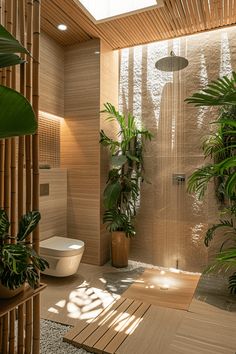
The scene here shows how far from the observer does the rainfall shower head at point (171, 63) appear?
300cm

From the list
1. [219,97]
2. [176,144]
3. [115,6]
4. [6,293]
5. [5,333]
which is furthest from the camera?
[176,144]

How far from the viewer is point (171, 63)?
310cm

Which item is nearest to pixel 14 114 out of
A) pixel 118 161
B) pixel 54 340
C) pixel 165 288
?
pixel 54 340

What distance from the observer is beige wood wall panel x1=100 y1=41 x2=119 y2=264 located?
3367 millimetres

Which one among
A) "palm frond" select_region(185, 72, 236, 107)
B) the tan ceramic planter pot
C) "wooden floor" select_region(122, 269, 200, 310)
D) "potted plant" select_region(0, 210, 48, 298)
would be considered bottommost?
"wooden floor" select_region(122, 269, 200, 310)

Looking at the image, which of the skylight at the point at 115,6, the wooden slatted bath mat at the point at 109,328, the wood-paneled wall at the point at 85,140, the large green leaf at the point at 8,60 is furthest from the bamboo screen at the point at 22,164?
the wood-paneled wall at the point at 85,140

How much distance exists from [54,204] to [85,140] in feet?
2.99

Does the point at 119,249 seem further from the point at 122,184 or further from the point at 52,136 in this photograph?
the point at 52,136

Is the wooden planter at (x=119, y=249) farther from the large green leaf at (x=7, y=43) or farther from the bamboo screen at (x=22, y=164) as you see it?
the large green leaf at (x=7, y=43)

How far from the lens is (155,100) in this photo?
3457mm

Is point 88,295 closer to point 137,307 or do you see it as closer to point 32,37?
point 137,307

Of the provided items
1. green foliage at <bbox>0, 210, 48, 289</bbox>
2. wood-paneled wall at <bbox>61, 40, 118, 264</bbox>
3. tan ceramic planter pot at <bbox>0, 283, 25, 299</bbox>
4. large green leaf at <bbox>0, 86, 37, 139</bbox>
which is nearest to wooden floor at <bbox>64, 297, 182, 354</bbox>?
tan ceramic planter pot at <bbox>0, 283, 25, 299</bbox>

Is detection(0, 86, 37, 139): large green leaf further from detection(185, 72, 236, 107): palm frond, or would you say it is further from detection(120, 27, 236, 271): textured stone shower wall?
detection(120, 27, 236, 271): textured stone shower wall

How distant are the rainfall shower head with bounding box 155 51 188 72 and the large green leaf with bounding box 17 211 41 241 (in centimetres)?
245
